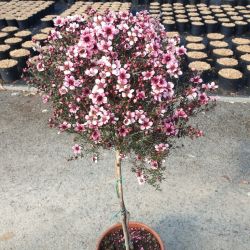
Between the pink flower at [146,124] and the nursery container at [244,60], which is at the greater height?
the pink flower at [146,124]

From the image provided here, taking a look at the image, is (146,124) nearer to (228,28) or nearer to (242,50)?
(242,50)

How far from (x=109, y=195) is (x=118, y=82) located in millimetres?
3266

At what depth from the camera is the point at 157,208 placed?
16.8 feet

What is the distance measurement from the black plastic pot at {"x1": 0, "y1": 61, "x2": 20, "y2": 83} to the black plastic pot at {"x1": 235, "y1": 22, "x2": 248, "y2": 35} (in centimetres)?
791

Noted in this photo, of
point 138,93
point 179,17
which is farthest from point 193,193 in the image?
point 179,17

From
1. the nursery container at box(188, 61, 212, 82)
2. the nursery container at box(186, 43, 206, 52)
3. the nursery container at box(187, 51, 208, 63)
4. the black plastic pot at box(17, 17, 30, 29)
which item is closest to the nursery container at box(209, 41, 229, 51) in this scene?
the nursery container at box(186, 43, 206, 52)

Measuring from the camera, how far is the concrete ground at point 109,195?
15.4 ft

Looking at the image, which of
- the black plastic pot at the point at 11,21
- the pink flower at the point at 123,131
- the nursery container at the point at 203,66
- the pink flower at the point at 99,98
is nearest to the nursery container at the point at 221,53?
the nursery container at the point at 203,66

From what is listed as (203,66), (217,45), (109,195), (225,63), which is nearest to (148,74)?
(109,195)

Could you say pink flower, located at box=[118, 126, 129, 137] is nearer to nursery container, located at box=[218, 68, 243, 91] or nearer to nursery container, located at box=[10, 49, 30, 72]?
nursery container, located at box=[218, 68, 243, 91]

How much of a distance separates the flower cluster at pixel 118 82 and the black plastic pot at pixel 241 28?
31.8ft

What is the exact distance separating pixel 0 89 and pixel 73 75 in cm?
664

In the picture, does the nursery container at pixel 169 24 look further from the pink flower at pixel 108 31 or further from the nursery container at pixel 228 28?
the pink flower at pixel 108 31

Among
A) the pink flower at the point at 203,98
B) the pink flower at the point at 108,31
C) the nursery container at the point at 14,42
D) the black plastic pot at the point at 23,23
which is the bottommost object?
the black plastic pot at the point at 23,23
